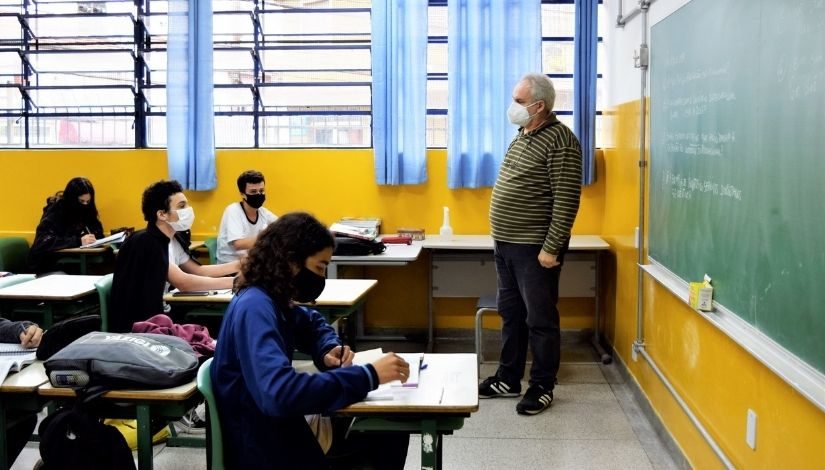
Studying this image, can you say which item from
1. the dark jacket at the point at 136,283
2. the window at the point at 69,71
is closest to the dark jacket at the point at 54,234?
the window at the point at 69,71

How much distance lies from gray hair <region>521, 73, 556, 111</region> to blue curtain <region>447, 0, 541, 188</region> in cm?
138

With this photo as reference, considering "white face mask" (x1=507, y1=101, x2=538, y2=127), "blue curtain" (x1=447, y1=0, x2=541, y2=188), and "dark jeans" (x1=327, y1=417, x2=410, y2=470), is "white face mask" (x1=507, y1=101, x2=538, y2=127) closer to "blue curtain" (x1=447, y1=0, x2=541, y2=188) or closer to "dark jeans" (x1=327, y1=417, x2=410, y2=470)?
"blue curtain" (x1=447, y1=0, x2=541, y2=188)

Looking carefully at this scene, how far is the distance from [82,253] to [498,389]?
2.91 meters

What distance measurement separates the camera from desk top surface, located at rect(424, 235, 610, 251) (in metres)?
5.18

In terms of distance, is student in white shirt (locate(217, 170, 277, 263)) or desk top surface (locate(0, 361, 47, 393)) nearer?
desk top surface (locate(0, 361, 47, 393))

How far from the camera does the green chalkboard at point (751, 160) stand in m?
2.14

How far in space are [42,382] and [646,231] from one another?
291cm

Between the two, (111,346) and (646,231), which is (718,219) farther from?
(111,346)

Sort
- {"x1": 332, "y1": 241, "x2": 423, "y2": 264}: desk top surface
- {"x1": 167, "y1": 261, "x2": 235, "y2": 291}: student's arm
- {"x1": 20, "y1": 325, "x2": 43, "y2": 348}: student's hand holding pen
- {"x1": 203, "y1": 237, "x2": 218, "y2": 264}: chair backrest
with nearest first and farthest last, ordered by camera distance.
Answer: {"x1": 20, "y1": 325, "x2": 43, "y2": 348}: student's hand holding pen, {"x1": 167, "y1": 261, "x2": 235, "y2": 291}: student's arm, {"x1": 332, "y1": 241, "x2": 423, "y2": 264}: desk top surface, {"x1": 203, "y1": 237, "x2": 218, "y2": 264}: chair backrest

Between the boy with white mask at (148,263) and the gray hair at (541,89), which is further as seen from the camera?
the gray hair at (541,89)

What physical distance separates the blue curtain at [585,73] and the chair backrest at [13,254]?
12.8ft

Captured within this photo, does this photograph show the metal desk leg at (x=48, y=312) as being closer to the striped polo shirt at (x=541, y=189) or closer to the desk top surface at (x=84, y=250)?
the desk top surface at (x=84, y=250)

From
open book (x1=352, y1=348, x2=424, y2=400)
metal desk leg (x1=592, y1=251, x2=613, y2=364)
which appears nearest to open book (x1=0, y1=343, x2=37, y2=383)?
open book (x1=352, y1=348, x2=424, y2=400)

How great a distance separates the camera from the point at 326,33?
6070 mm
